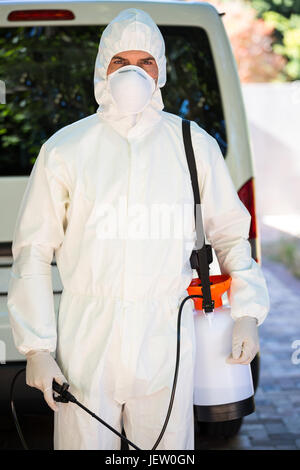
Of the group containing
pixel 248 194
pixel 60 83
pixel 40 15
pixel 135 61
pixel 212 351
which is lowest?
pixel 212 351

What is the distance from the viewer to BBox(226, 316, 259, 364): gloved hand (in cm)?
219

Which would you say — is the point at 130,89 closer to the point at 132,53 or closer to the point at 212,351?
the point at 132,53

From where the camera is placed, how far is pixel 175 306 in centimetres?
213

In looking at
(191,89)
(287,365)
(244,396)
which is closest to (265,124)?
(287,365)

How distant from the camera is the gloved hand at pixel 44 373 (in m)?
2.05

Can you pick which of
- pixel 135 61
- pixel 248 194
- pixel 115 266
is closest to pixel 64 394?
pixel 115 266

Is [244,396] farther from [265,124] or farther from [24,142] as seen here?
[265,124]

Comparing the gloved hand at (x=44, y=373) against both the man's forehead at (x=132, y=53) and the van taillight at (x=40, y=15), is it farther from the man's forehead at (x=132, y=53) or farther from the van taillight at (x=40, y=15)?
the van taillight at (x=40, y=15)

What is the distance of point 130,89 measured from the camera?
2059mm

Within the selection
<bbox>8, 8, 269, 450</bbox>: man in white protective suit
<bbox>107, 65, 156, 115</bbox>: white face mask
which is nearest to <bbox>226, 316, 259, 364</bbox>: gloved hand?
<bbox>8, 8, 269, 450</bbox>: man in white protective suit

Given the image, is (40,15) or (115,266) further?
(40,15)

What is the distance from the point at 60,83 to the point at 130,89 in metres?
1.55
